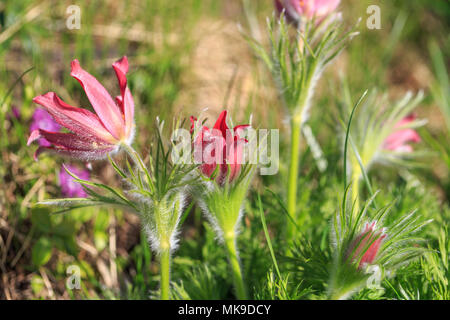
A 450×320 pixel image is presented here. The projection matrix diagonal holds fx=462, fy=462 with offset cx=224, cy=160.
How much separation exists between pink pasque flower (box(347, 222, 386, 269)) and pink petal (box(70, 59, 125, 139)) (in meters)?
0.72

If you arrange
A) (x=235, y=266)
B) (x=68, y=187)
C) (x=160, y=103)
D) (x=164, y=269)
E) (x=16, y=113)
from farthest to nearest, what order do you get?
1. (x=160, y=103)
2. (x=16, y=113)
3. (x=68, y=187)
4. (x=235, y=266)
5. (x=164, y=269)

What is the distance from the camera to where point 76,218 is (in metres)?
2.09

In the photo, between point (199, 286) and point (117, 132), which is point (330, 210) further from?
point (117, 132)

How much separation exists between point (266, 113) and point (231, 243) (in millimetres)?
1479

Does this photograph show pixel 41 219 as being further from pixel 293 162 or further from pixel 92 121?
pixel 293 162

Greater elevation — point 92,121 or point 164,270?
point 92,121

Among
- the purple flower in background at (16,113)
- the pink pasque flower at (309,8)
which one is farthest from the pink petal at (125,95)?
the purple flower in background at (16,113)

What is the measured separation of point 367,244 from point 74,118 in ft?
2.83

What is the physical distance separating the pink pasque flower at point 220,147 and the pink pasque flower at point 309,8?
0.50 metres

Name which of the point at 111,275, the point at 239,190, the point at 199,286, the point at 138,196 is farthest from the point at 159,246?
the point at 111,275

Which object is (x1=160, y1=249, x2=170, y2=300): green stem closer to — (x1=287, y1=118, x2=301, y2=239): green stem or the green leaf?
(x1=287, y1=118, x2=301, y2=239): green stem

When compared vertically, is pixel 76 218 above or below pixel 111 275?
above

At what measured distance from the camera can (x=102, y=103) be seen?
1259mm

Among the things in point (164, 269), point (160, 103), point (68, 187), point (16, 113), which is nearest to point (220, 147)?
point (164, 269)
